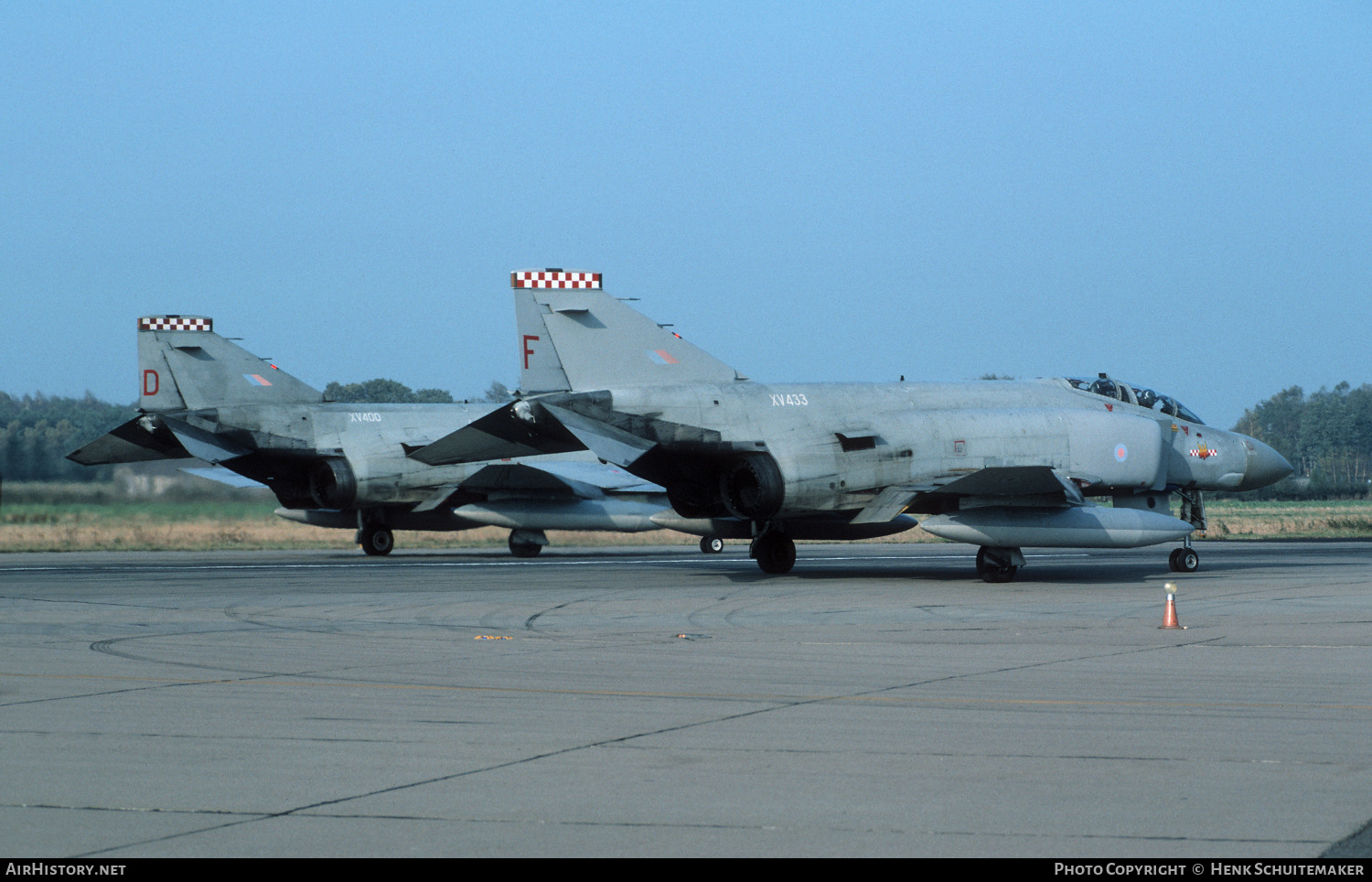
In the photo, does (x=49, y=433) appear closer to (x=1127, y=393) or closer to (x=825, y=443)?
(x=825, y=443)

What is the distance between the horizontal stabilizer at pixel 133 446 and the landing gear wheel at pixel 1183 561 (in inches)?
819

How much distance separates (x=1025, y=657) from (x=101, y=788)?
795 cm

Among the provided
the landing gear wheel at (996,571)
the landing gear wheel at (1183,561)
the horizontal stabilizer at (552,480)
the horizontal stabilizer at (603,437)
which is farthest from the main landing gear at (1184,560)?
the horizontal stabilizer at (552,480)

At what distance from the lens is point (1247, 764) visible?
7.15 metres

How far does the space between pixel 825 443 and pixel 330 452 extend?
44.0 ft

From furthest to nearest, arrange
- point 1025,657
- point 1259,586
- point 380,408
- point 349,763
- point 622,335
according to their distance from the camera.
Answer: point 380,408 → point 622,335 → point 1259,586 → point 1025,657 → point 349,763

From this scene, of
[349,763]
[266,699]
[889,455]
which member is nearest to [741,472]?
[889,455]

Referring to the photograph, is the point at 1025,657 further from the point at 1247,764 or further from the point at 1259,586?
the point at 1259,586

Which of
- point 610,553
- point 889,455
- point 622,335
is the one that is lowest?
point 610,553

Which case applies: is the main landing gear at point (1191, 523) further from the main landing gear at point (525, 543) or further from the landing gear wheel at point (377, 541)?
the landing gear wheel at point (377, 541)

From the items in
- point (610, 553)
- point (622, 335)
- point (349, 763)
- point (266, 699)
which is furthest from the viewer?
point (610, 553)

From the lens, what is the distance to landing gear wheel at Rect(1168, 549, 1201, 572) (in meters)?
23.9

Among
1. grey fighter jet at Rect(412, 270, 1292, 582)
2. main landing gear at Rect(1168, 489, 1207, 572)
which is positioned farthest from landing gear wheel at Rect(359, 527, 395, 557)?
main landing gear at Rect(1168, 489, 1207, 572)

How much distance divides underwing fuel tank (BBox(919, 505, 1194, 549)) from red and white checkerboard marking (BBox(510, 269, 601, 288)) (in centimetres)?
670
